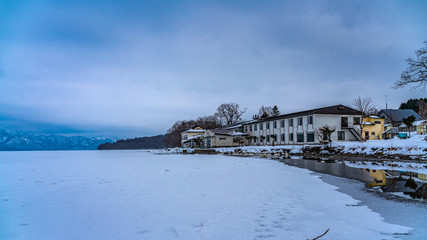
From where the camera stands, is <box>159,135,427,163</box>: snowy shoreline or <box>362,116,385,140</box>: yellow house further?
<box>362,116,385,140</box>: yellow house

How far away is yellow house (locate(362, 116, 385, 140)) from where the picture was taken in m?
40.8

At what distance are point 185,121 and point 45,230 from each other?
88.3 metres

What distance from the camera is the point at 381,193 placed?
257 inches

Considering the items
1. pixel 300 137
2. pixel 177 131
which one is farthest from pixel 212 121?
pixel 300 137

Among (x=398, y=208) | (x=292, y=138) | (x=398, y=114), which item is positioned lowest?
(x=398, y=208)

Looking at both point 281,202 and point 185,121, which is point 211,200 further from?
point 185,121

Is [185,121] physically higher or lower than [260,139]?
higher

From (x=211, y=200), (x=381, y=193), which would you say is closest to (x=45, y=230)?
(x=211, y=200)

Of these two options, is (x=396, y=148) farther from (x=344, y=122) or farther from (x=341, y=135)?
(x=344, y=122)

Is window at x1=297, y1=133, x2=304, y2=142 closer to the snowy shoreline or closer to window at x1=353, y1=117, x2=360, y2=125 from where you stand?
the snowy shoreline

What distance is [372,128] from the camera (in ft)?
136

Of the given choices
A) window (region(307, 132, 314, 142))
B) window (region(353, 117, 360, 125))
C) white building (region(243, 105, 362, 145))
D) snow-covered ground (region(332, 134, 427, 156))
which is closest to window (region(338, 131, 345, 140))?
white building (region(243, 105, 362, 145))

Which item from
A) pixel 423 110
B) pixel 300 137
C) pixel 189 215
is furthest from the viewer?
pixel 423 110

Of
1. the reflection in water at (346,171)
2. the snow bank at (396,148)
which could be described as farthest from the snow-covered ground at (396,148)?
the reflection in water at (346,171)
